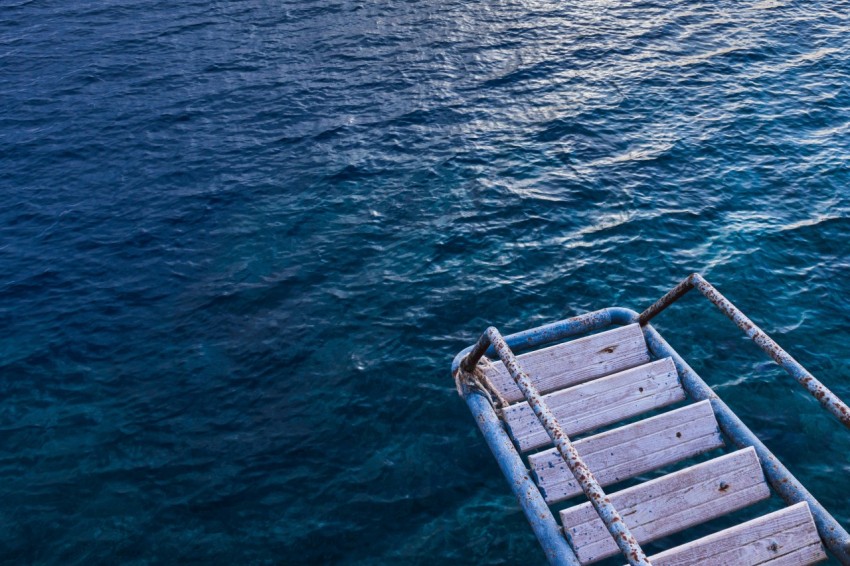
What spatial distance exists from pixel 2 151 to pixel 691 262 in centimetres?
1966

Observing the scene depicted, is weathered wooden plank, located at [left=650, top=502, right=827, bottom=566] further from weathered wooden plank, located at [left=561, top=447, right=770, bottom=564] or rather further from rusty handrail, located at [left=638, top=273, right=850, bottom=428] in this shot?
rusty handrail, located at [left=638, top=273, right=850, bottom=428]

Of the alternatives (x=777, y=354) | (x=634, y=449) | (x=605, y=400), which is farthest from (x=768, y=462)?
(x=605, y=400)

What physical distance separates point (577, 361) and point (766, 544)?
3445 millimetres

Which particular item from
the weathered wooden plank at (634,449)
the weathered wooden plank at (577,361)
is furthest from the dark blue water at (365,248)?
the weathered wooden plank at (577,361)

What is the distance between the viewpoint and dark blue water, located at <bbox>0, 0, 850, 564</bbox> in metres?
10.2

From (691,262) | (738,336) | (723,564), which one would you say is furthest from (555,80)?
(723,564)

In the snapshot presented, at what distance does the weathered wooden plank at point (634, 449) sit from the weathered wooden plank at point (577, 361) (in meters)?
1.20

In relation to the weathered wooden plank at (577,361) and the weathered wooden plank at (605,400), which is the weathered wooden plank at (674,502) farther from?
the weathered wooden plank at (577,361)

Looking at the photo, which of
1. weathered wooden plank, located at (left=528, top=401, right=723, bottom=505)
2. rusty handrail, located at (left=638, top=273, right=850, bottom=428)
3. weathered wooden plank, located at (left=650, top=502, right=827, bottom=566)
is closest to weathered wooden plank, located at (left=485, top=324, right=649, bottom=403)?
rusty handrail, located at (left=638, top=273, right=850, bottom=428)

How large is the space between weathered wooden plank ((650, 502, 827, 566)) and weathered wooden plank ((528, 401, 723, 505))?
1392 millimetres

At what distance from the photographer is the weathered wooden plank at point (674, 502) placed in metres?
7.82

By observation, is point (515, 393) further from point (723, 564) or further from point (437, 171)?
point (437, 171)

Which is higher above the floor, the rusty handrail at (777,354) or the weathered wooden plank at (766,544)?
the rusty handrail at (777,354)

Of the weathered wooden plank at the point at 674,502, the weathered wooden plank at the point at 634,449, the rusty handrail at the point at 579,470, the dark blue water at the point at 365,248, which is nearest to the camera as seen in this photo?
the rusty handrail at the point at 579,470
